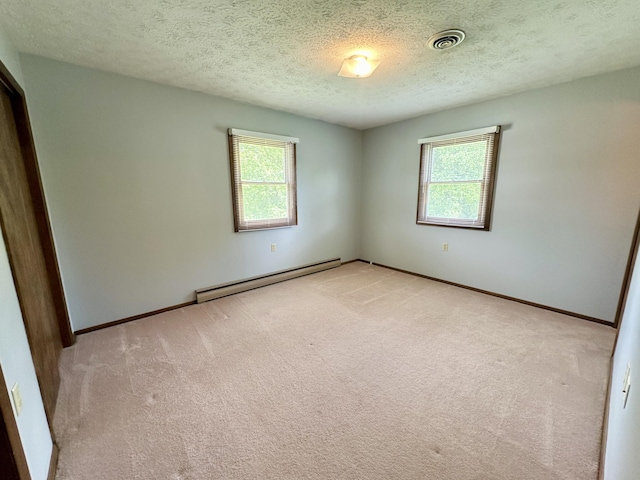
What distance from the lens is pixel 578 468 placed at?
4.06 ft

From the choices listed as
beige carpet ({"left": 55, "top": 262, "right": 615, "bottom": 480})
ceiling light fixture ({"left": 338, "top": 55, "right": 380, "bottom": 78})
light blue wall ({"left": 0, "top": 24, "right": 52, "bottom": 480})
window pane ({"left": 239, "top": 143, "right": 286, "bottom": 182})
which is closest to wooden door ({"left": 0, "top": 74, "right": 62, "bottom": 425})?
light blue wall ({"left": 0, "top": 24, "right": 52, "bottom": 480})

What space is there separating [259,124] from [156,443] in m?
3.24

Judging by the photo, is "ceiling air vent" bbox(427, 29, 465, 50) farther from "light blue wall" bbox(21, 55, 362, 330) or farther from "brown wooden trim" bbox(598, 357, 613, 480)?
"brown wooden trim" bbox(598, 357, 613, 480)

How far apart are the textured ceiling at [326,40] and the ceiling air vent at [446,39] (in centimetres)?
5

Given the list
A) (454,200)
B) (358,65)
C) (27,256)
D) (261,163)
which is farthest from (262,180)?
(454,200)

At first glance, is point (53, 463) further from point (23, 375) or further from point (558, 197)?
point (558, 197)

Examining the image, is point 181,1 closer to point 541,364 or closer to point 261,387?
point 261,387

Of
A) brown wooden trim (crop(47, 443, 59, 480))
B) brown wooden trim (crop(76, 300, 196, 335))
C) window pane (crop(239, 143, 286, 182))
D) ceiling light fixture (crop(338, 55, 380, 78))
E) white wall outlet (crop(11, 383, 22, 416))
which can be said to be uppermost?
ceiling light fixture (crop(338, 55, 380, 78))

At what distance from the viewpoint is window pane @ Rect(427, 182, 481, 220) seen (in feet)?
11.0

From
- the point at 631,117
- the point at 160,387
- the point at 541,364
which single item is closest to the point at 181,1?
the point at 160,387

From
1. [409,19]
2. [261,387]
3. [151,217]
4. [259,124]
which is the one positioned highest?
[409,19]

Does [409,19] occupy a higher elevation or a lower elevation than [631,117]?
higher

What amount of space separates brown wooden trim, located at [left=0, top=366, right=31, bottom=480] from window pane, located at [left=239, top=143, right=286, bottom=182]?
8.97 feet

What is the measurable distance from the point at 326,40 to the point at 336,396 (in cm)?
246
